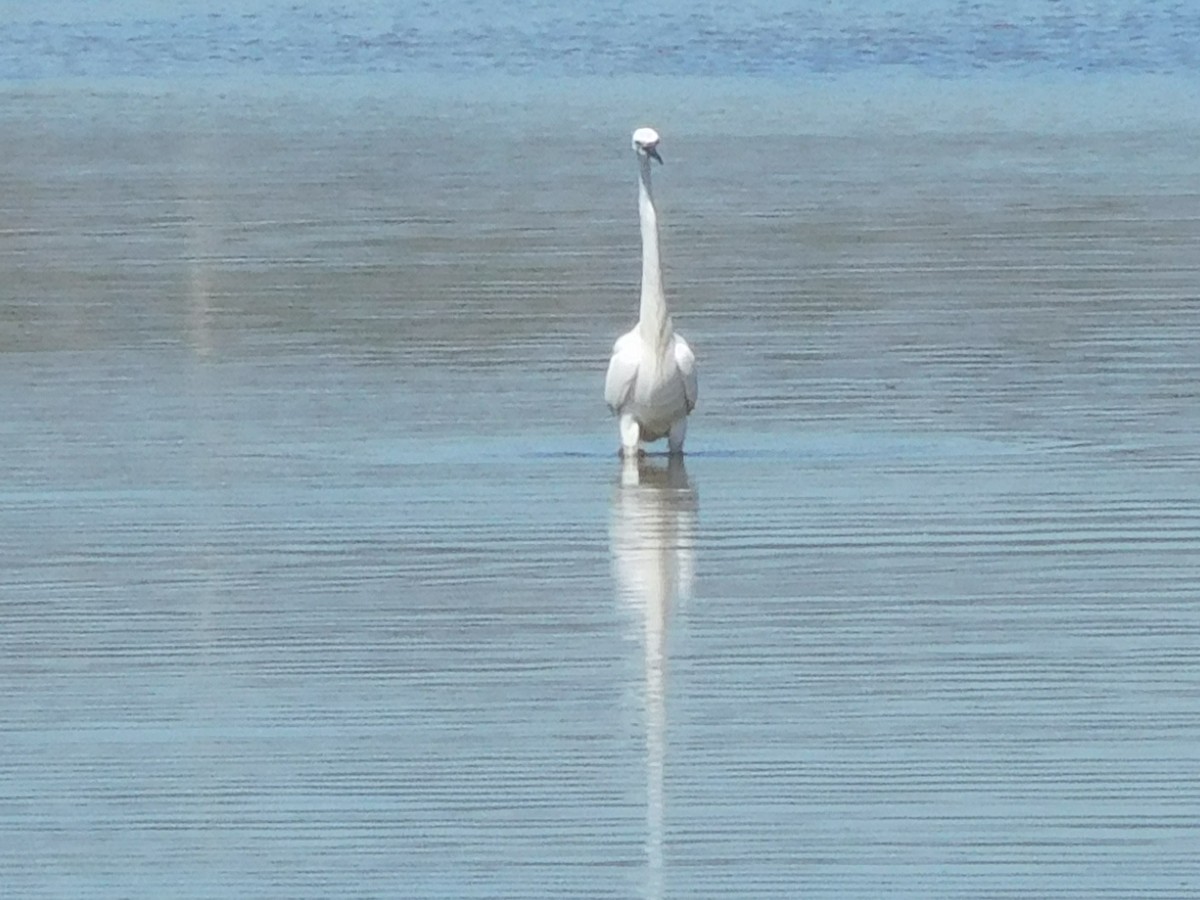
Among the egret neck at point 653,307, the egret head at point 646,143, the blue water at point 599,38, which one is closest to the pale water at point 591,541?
the egret neck at point 653,307

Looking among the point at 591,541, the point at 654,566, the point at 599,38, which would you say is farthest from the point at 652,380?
the point at 599,38

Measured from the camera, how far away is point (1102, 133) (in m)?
34.2

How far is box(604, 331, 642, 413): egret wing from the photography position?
15.3 m

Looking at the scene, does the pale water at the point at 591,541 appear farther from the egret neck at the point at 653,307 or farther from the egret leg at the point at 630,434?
the egret neck at the point at 653,307

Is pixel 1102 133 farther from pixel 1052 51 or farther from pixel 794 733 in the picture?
pixel 794 733

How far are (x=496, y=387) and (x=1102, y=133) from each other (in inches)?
683

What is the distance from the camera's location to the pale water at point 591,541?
912cm

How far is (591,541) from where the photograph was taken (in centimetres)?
1334

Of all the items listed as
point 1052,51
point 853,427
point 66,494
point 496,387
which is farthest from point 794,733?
point 1052,51

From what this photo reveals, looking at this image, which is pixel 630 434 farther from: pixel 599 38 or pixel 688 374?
pixel 599 38

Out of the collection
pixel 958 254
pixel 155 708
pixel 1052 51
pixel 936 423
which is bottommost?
pixel 1052 51

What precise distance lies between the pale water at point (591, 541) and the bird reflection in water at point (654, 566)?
0.02m

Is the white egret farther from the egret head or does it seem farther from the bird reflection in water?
the egret head

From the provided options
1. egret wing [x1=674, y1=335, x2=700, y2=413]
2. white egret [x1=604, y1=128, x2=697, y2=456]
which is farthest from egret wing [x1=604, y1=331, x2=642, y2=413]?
egret wing [x1=674, y1=335, x2=700, y2=413]
